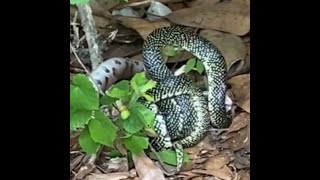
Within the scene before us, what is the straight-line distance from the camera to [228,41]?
1.81m

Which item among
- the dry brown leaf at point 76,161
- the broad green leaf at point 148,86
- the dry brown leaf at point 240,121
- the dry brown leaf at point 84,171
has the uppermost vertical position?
the broad green leaf at point 148,86

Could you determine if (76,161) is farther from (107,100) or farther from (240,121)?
(240,121)

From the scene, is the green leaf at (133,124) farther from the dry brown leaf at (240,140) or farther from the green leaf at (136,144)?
the dry brown leaf at (240,140)

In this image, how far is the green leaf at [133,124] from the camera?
1.76m

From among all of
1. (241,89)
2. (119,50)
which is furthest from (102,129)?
(241,89)

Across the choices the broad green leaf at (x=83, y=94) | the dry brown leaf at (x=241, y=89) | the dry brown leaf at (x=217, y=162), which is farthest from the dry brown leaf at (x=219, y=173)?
the broad green leaf at (x=83, y=94)

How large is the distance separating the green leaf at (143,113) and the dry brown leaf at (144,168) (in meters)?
0.06

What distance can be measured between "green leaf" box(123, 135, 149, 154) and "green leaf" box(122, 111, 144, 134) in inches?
0.7

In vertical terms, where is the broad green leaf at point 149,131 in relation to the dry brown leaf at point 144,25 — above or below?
below

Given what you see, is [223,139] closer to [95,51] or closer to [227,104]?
[227,104]

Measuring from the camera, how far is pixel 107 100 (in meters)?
1.76

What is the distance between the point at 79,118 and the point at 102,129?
0.04 metres
